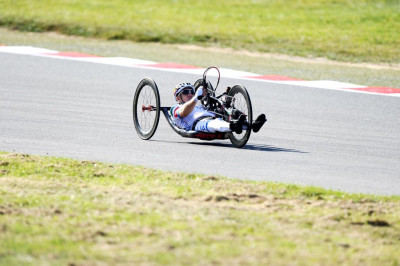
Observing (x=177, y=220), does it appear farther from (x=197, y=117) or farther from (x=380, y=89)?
(x=380, y=89)

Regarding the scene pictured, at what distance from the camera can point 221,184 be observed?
8.07 meters

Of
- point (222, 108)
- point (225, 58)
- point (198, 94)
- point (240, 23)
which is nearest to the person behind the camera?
point (198, 94)

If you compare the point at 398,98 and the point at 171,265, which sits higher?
the point at 398,98

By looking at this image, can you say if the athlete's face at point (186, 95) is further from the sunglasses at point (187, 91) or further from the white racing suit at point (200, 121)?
the white racing suit at point (200, 121)

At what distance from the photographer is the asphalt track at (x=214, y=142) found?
937cm

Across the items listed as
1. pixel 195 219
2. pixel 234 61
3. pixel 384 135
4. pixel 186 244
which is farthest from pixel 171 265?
pixel 234 61

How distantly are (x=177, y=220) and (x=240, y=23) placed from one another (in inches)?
864

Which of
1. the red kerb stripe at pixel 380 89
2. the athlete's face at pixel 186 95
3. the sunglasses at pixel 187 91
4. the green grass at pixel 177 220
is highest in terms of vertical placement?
the red kerb stripe at pixel 380 89

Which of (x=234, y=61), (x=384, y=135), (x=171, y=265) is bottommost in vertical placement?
(x=171, y=265)

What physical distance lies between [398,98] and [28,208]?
1067 cm

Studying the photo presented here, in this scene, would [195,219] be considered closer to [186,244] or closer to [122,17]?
[186,244]

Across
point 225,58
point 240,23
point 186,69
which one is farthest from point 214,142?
point 240,23

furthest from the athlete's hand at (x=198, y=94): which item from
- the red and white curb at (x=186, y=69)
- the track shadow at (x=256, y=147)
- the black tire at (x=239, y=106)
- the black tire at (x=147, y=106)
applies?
the red and white curb at (x=186, y=69)

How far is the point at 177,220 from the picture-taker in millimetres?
6574
